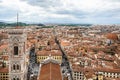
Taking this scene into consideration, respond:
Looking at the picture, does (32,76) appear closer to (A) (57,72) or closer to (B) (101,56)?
(A) (57,72)

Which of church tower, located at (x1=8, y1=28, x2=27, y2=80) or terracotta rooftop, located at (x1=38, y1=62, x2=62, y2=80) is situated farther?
terracotta rooftop, located at (x1=38, y1=62, x2=62, y2=80)

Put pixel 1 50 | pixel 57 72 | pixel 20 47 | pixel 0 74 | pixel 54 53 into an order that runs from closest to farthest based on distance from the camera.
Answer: pixel 20 47 → pixel 57 72 → pixel 0 74 → pixel 54 53 → pixel 1 50

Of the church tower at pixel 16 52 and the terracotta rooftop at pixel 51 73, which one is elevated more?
the church tower at pixel 16 52

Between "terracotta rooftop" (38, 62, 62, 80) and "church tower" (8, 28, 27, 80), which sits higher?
"church tower" (8, 28, 27, 80)

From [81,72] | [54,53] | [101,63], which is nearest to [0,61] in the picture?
[54,53]

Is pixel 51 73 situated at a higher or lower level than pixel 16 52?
lower

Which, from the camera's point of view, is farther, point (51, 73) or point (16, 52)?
point (51, 73)

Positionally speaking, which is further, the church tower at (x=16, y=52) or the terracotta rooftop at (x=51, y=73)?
the terracotta rooftop at (x=51, y=73)

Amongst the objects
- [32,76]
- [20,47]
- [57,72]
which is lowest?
[32,76]
